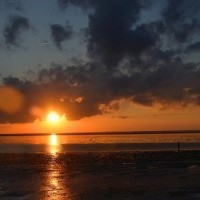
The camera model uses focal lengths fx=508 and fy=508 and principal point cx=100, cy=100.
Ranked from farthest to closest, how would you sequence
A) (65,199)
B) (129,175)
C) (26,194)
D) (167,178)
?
(129,175) < (167,178) < (26,194) < (65,199)

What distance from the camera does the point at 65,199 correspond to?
2122 cm

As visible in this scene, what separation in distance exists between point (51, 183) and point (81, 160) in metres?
16.3

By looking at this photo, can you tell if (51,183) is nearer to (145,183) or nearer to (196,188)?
(145,183)

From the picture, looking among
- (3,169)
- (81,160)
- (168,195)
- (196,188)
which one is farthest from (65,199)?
(81,160)

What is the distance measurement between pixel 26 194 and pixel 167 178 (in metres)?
8.29

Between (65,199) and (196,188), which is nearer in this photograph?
(65,199)

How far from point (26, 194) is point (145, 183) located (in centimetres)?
621

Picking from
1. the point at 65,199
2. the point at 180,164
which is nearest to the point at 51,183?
the point at 65,199

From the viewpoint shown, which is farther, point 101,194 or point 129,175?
point 129,175

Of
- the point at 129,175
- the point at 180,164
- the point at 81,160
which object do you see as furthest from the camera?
the point at 81,160

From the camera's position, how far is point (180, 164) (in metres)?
36.9

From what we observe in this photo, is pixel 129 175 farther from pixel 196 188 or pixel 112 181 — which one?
pixel 196 188

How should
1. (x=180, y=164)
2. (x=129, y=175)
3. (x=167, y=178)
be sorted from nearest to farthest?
(x=167, y=178)
(x=129, y=175)
(x=180, y=164)

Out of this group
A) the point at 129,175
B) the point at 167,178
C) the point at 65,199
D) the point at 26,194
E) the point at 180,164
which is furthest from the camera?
the point at 180,164
